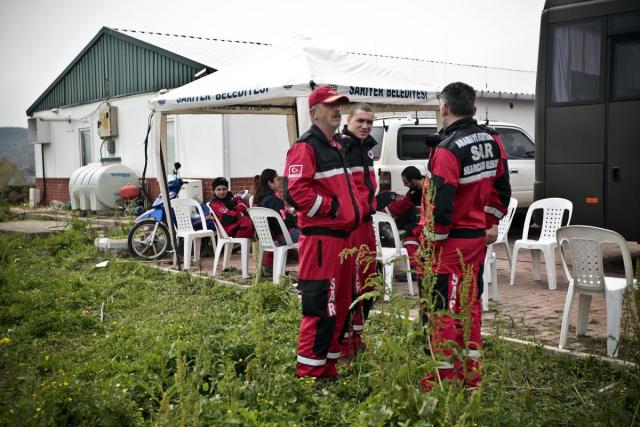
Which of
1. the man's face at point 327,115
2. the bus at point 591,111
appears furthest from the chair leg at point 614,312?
the bus at point 591,111

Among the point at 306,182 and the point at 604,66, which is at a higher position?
the point at 604,66

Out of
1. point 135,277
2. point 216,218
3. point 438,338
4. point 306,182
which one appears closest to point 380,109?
point 216,218

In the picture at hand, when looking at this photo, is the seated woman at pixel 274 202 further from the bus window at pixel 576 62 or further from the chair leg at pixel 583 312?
the bus window at pixel 576 62

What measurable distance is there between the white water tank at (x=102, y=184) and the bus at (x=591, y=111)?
11424 mm

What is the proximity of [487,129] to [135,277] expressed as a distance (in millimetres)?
6088

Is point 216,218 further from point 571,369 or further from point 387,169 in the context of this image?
point 571,369

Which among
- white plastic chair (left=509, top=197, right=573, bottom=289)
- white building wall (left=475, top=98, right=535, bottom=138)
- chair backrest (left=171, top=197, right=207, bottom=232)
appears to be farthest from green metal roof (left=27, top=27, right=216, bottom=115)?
white plastic chair (left=509, top=197, right=573, bottom=289)

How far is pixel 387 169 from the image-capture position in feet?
36.6

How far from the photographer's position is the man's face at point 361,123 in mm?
5074

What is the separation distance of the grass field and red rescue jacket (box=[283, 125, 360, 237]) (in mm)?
770

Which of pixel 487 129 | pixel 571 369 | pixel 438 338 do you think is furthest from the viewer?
pixel 571 369

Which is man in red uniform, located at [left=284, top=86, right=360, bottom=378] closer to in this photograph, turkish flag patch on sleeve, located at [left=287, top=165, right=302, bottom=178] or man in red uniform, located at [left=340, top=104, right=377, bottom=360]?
turkish flag patch on sleeve, located at [left=287, top=165, right=302, bottom=178]

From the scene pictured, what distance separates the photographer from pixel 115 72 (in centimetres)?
1966

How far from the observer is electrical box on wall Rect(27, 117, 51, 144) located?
2286 cm
